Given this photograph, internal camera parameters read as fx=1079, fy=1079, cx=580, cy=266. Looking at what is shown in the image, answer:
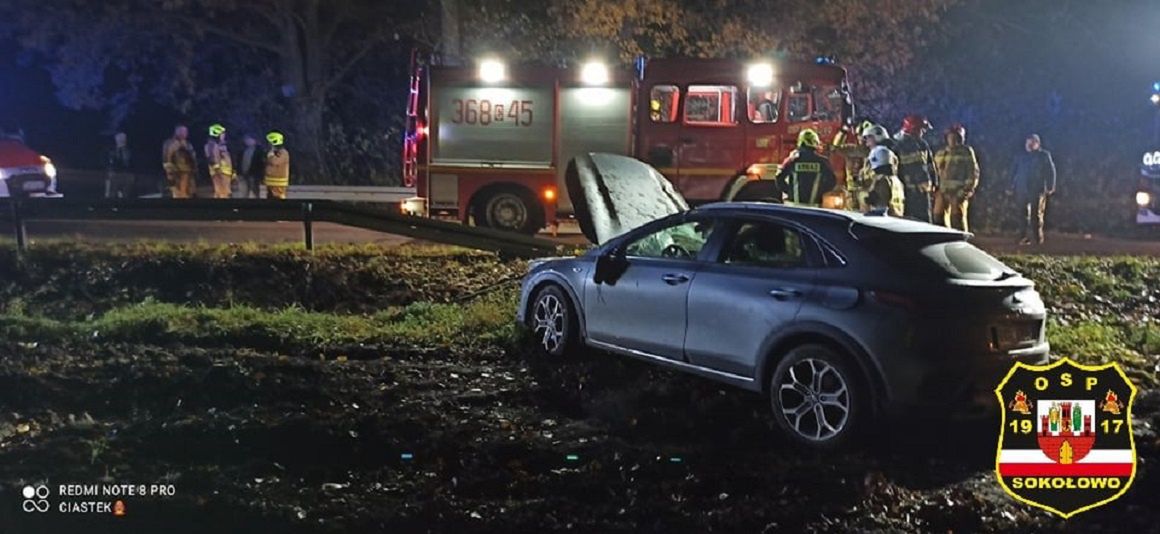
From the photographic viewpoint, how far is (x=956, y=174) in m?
12.6

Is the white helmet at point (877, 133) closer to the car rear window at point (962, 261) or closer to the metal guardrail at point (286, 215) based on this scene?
the metal guardrail at point (286, 215)

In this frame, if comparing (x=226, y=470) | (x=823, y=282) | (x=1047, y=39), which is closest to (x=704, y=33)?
(x=1047, y=39)

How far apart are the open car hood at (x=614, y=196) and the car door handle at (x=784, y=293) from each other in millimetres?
4007

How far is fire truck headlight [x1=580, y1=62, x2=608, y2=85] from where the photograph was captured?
14164 millimetres

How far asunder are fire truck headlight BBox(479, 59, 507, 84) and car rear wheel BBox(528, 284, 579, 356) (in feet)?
23.0

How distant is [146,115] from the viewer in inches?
1248

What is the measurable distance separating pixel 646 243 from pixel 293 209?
5.58 metres

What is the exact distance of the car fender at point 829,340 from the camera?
5266 millimetres

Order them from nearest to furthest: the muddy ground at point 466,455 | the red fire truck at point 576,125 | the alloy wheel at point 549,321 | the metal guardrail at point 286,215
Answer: the muddy ground at point 466,455 < the alloy wheel at point 549,321 < the metal guardrail at point 286,215 < the red fire truck at point 576,125

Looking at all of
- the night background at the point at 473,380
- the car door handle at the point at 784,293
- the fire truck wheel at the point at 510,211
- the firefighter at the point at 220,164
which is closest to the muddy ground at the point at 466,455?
the night background at the point at 473,380

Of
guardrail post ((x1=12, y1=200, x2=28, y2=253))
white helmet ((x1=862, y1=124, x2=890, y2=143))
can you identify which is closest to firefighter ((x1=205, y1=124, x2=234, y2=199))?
guardrail post ((x1=12, y1=200, x2=28, y2=253))

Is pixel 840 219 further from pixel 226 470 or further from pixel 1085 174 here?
pixel 1085 174

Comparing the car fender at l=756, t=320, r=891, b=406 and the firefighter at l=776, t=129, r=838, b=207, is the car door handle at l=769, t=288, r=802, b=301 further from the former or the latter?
the firefighter at l=776, t=129, r=838, b=207

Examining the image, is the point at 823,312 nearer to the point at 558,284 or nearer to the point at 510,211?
the point at 558,284
